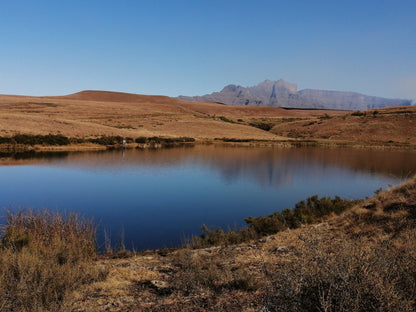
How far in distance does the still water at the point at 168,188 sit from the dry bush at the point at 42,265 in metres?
1.98

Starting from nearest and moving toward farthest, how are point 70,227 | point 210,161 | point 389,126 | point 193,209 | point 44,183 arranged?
point 70,227, point 193,209, point 44,183, point 210,161, point 389,126

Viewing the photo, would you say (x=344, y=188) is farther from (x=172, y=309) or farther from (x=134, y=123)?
(x=134, y=123)

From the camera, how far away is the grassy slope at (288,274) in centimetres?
365

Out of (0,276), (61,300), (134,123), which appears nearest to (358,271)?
(61,300)

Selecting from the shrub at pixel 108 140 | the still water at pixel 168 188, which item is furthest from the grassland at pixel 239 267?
the shrub at pixel 108 140

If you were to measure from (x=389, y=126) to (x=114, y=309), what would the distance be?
72410 mm

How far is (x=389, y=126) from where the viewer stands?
212 ft

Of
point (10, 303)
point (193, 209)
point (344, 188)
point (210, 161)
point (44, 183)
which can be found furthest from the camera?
point (210, 161)

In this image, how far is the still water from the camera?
500 inches

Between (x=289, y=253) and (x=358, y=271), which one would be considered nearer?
(x=358, y=271)

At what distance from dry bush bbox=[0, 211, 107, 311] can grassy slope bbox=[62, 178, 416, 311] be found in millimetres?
368

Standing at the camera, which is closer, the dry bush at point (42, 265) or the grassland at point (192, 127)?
the dry bush at point (42, 265)

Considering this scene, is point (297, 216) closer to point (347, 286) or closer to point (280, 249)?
point (280, 249)

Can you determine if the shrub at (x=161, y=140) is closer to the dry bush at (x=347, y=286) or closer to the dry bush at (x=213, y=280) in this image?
the dry bush at (x=213, y=280)
